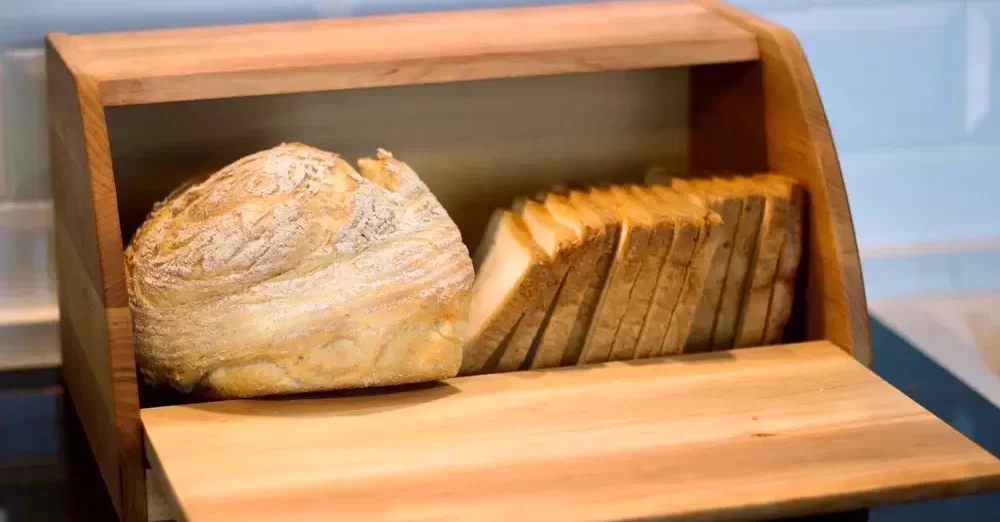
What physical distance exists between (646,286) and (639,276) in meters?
0.01

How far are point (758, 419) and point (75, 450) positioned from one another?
671 millimetres

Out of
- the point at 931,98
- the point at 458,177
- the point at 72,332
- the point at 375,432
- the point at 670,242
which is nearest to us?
the point at 375,432

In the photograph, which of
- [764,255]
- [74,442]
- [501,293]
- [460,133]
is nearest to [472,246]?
[460,133]

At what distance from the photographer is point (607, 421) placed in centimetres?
106

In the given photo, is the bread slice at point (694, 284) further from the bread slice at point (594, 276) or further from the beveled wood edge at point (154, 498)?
the beveled wood edge at point (154, 498)

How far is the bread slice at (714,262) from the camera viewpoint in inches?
48.6

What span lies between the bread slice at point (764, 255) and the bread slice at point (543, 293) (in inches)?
7.8

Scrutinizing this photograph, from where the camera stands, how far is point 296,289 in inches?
42.9

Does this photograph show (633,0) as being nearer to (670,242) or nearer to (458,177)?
(458,177)

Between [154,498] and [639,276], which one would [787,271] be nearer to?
[639,276]

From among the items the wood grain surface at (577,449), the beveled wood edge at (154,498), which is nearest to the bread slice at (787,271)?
the wood grain surface at (577,449)

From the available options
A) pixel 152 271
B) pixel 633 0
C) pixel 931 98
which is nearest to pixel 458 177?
pixel 633 0

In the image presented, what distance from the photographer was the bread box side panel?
4.40 feet

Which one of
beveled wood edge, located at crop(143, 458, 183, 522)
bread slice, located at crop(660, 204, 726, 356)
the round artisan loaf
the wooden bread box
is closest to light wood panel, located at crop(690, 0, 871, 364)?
the wooden bread box
